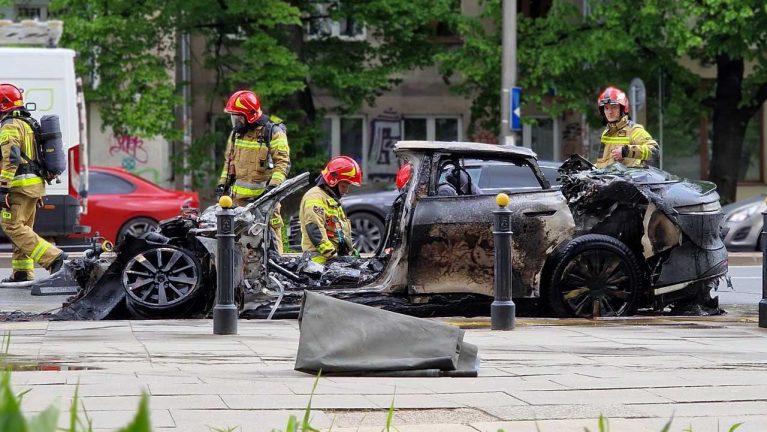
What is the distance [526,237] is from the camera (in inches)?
406

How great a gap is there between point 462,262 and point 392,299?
58cm

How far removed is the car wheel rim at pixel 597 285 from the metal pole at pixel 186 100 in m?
16.5

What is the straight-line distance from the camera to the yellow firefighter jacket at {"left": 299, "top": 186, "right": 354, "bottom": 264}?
11117 mm

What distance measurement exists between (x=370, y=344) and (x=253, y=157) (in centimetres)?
603

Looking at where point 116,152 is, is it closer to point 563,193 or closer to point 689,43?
point 689,43

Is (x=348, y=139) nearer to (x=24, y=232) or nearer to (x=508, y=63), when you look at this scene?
(x=508, y=63)

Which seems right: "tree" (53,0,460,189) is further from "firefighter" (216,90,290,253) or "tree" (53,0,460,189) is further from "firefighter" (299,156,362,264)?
"firefighter" (299,156,362,264)

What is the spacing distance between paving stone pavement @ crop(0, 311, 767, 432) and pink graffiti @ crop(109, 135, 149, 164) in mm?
21623

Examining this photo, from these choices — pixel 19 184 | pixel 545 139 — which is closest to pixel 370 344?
pixel 19 184

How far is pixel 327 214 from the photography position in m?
11.4

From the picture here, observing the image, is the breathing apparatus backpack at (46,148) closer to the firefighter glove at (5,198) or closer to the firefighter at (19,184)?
the firefighter at (19,184)

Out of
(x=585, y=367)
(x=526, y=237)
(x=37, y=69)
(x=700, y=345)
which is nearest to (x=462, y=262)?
(x=526, y=237)

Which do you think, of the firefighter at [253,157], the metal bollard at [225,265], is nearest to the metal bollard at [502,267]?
the metal bollard at [225,265]


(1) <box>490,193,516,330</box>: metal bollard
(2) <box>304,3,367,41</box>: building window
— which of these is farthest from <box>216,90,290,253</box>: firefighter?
(2) <box>304,3,367,41</box>: building window
